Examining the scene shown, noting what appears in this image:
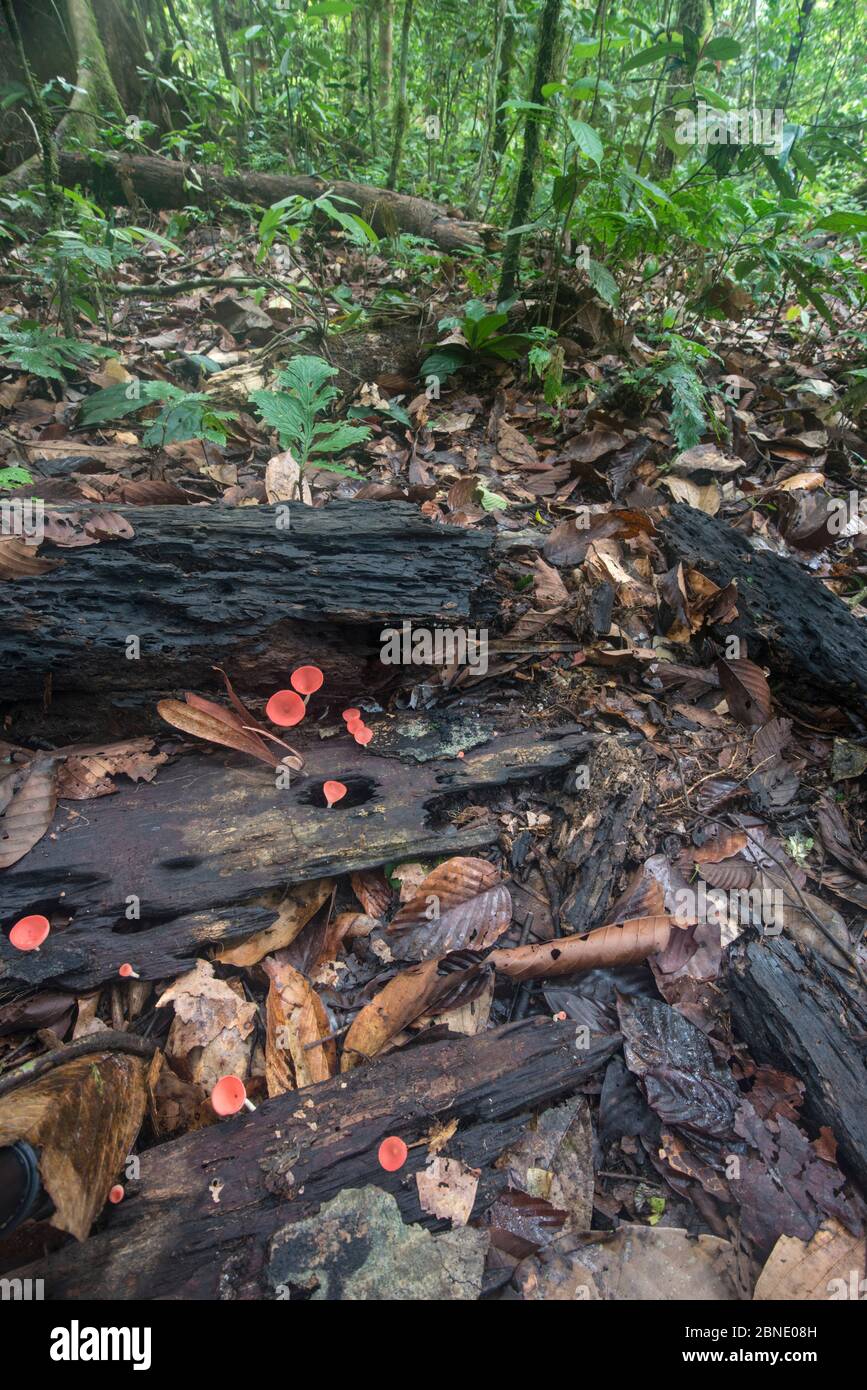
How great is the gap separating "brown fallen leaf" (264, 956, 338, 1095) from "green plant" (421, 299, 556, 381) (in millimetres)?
4139

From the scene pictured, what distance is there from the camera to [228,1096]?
1.96 meters

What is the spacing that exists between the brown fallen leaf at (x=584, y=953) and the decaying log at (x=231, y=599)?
3.94 ft

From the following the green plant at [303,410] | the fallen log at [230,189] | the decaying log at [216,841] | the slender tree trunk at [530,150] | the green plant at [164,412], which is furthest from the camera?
the fallen log at [230,189]

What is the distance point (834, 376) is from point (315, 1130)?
19.0 ft

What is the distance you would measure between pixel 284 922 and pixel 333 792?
1.56 feet

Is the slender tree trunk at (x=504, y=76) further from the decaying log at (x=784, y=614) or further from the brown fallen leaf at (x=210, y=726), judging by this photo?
the brown fallen leaf at (x=210, y=726)

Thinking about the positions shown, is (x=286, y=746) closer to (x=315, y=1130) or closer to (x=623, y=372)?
(x=315, y=1130)

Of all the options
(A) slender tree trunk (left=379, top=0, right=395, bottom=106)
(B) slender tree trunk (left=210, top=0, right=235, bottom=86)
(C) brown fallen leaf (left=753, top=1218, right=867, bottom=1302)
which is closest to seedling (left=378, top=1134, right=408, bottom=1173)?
(C) brown fallen leaf (left=753, top=1218, right=867, bottom=1302)

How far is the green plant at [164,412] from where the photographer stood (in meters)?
3.89

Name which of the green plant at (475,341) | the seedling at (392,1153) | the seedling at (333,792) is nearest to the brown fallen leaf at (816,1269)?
the seedling at (392,1153)

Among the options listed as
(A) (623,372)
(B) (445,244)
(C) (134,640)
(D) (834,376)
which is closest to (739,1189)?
(C) (134,640)

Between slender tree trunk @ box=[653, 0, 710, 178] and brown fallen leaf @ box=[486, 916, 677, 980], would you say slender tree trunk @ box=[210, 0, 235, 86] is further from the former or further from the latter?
brown fallen leaf @ box=[486, 916, 677, 980]

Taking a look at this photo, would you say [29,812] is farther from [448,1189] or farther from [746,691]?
[746,691]

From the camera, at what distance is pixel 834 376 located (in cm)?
514
